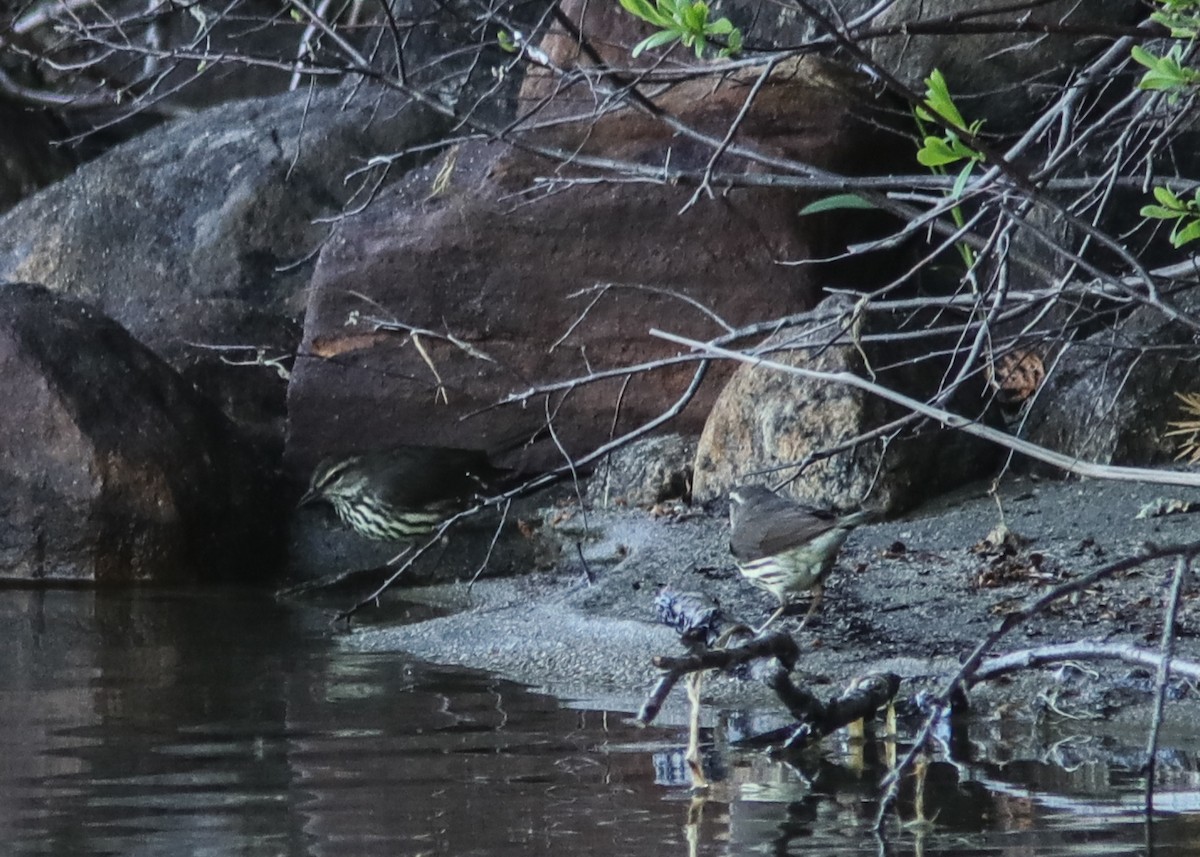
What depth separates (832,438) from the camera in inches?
311

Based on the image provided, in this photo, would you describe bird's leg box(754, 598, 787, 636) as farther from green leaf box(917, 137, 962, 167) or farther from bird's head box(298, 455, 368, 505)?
bird's head box(298, 455, 368, 505)

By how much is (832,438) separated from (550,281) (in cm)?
227

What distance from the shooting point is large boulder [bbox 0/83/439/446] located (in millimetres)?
11250

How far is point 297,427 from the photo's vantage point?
33.0 feet

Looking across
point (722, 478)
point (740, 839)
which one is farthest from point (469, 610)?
point (740, 839)

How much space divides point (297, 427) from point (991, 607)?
16.7 ft

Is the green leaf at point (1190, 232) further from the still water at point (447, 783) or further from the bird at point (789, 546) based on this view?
the bird at point (789, 546)

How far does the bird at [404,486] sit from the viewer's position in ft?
29.5

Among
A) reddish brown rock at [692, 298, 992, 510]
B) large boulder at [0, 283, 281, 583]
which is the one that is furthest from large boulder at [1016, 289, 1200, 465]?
large boulder at [0, 283, 281, 583]

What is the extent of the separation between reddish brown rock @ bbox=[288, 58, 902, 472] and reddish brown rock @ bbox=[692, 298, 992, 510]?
3.20 ft

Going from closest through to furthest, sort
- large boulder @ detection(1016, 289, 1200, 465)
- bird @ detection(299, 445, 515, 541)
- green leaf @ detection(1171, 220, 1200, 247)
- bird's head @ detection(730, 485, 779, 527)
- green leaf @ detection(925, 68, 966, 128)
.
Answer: green leaf @ detection(925, 68, 966, 128) → green leaf @ detection(1171, 220, 1200, 247) → bird's head @ detection(730, 485, 779, 527) → large boulder @ detection(1016, 289, 1200, 465) → bird @ detection(299, 445, 515, 541)

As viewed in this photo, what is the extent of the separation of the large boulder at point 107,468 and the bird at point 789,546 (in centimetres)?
376

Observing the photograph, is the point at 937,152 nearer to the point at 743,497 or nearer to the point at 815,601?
the point at 815,601

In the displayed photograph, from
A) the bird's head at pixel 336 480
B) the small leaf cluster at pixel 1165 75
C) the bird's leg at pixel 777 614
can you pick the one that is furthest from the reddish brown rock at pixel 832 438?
the small leaf cluster at pixel 1165 75
